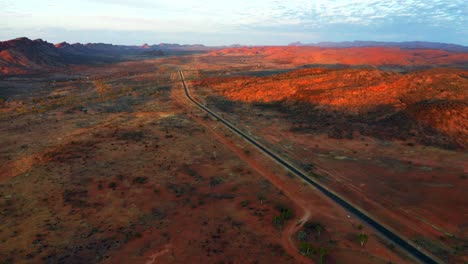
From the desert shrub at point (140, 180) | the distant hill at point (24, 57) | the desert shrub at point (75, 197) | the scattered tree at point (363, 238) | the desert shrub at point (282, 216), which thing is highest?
the distant hill at point (24, 57)

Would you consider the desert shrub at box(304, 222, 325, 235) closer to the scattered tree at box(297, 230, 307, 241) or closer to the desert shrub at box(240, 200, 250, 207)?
the scattered tree at box(297, 230, 307, 241)

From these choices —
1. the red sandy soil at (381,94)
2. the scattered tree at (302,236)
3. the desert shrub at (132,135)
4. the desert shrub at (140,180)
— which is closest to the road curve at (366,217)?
the scattered tree at (302,236)

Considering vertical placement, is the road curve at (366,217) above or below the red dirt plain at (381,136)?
below

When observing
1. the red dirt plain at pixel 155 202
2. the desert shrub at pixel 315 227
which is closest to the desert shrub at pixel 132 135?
the red dirt plain at pixel 155 202

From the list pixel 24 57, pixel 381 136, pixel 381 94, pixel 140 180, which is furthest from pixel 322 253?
pixel 24 57

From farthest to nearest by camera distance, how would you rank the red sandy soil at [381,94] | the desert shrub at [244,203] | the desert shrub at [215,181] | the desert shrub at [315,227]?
the red sandy soil at [381,94]
the desert shrub at [215,181]
the desert shrub at [244,203]
the desert shrub at [315,227]

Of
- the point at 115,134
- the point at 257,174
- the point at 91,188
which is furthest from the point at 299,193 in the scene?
the point at 115,134

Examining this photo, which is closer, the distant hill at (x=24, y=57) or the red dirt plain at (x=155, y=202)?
the red dirt plain at (x=155, y=202)

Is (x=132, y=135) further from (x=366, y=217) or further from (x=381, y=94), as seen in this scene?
(x=381, y=94)

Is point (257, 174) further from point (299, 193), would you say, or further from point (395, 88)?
point (395, 88)

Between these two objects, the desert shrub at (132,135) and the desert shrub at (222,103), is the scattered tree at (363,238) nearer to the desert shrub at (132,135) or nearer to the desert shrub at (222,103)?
the desert shrub at (132,135)

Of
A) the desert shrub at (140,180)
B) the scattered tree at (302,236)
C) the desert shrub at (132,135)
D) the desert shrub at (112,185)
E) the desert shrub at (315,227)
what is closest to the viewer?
the scattered tree at (302,236)

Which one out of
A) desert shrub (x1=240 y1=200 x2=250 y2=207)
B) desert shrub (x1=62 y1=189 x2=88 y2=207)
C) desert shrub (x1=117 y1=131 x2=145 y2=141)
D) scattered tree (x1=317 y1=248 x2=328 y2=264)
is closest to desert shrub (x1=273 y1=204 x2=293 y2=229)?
desert shrub (x1=240 y1=200 x2=250 y2=207)
